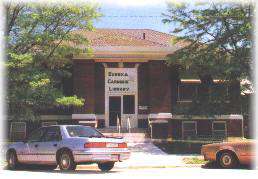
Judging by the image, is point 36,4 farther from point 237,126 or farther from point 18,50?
point 237,126

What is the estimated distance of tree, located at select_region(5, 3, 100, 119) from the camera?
1988 cm

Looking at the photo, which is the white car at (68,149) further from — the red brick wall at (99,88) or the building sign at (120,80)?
the building sign at (120,80)

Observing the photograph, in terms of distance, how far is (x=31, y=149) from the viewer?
1473 centimetres

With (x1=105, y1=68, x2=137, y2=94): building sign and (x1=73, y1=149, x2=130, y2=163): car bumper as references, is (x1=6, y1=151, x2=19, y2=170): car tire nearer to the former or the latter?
(x1=73, y1=149, x2=130, y2=163): car bumper

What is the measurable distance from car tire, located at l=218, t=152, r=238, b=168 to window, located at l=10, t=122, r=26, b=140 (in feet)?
53.0

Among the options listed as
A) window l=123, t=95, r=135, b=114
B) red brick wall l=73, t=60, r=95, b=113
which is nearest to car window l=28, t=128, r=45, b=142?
red brick wall l=73, t=60, r=95, b=113

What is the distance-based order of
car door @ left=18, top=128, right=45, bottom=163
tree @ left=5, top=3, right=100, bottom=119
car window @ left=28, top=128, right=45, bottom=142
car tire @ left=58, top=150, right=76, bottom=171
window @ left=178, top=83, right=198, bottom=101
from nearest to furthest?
car tire @ left=58, top=150, right=76, bottom=171, car door @ left=18, top=128, right=45, bottom=163, car window @ left=28, top=128, right=45, bottom=142, tree @ left=5, top=3, right=100, bottom=119, window @ left=178, top=83, right=198, bottom=101

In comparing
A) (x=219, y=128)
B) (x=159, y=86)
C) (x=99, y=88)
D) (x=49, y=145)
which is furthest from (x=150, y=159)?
(x=219, y=128)

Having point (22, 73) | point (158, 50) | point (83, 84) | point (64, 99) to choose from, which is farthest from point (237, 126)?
point (22, 73)

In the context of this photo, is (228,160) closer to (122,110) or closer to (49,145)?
(49,145)

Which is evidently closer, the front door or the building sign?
the building sign

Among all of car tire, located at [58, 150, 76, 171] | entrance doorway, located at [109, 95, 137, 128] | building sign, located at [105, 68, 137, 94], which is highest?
building sign, located at [105, 68, 137, 94]

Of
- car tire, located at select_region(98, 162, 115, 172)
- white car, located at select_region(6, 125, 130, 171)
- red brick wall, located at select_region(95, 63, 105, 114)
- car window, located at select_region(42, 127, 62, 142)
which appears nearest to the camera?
white car, located at select_region(6, 125, 130, 171)

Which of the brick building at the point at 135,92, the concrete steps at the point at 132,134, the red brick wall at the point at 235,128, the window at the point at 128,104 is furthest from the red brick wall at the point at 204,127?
the window at the point at 128,104
